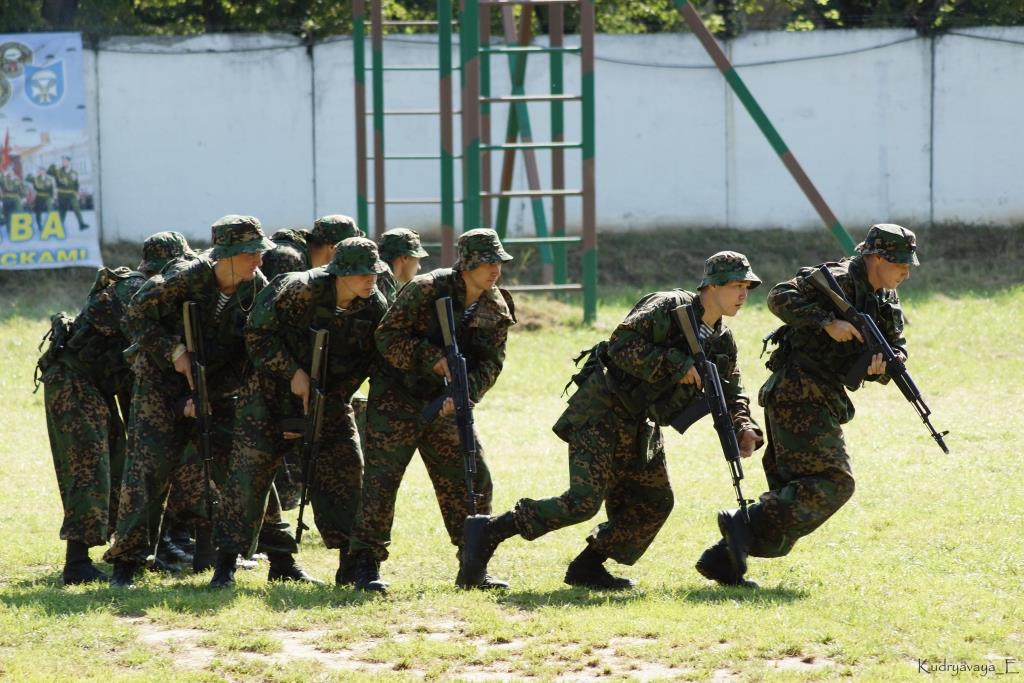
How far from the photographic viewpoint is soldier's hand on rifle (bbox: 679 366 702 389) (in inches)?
281

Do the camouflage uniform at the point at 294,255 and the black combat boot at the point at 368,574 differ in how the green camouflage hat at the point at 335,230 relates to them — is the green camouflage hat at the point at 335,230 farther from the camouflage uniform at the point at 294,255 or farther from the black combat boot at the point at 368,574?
the black combat boot at the point at 368,574

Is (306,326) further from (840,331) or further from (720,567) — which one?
(840,331)

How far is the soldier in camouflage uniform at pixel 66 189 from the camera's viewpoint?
62.0ft

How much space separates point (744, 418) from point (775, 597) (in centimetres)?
88

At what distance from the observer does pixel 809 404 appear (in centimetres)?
741

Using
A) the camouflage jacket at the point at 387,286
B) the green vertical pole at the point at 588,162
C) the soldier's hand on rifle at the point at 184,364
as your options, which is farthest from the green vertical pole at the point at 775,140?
the soldier's hand on rifle at the point at 184,364

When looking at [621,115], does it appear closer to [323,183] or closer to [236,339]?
[323,183]

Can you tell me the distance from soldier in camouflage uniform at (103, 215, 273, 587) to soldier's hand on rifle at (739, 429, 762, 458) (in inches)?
99.1

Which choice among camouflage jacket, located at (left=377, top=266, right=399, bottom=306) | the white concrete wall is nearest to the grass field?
camouflage jacket, located at (left=377, top=266, right=399, bottom=306)

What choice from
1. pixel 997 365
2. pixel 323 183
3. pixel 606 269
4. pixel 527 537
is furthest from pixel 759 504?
pixel 323 183

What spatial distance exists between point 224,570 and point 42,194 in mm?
12323

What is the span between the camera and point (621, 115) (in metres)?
20.7

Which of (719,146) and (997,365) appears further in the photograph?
(719,146)

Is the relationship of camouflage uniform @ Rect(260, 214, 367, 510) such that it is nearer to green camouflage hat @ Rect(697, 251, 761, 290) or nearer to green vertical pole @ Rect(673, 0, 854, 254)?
green camouflage hat @ Rect(697, 251, 761, 290)
